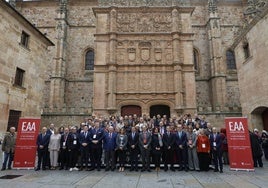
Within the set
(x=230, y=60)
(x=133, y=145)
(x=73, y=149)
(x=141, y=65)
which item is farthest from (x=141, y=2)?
(x=73, y=149)

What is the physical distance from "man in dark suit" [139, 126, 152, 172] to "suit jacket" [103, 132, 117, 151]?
107 centimetres

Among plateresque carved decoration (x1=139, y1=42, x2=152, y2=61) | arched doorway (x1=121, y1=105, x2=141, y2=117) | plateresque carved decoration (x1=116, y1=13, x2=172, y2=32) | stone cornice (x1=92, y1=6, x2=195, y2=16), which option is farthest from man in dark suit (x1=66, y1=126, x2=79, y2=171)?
stone cornice (x1=92, y1=6, x2=195, y2=16)

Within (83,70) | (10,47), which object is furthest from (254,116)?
(83,70)

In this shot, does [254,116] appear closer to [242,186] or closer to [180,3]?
[242,186]

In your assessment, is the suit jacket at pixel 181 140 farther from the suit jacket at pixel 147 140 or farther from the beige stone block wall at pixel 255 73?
the beige stone block wall at pixel 255 73

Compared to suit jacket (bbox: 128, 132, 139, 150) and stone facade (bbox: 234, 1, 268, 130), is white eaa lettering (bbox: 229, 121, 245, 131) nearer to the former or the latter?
suit jacket (bbox: 128, 132, 139, 150)

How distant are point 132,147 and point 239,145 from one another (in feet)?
14.1

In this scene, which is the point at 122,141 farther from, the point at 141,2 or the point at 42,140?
the point at 141,2

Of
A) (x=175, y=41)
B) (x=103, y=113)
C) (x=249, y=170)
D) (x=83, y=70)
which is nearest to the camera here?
(x=249, y=170)

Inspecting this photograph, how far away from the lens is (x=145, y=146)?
324 inches

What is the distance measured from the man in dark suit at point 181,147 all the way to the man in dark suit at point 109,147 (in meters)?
2.53

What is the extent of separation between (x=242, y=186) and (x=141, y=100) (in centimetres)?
1419

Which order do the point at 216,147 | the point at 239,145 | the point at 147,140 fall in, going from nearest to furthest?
the point at 216,147 → the point at 147,140 → the point at 239,145

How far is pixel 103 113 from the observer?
19172 mm
